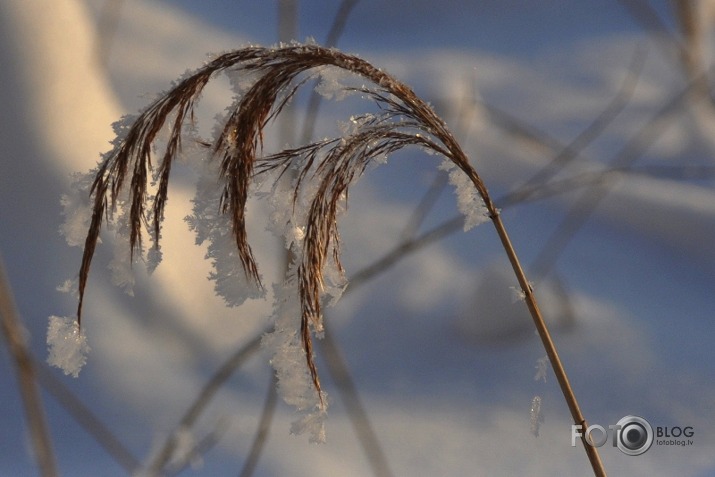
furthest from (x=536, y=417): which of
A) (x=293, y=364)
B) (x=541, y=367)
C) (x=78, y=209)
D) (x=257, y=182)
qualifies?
(x=78, y=209)

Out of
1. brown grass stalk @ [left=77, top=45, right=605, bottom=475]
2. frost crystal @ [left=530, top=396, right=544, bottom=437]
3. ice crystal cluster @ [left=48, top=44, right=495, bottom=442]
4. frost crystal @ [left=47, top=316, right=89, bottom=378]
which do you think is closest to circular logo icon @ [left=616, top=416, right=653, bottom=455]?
frost crystal @ [left=530, top=396, right=544, bottom=437]

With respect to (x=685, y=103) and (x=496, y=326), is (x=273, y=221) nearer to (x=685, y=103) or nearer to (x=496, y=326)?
(x=496, y=326)

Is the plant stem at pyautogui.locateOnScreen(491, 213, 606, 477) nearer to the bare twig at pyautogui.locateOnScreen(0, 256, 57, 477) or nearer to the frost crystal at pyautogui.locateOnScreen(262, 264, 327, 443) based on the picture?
the frost crystal at pyautogui.locateOnScreen(262, 264, 327, 443)

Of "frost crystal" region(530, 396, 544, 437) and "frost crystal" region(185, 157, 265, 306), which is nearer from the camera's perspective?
"frost crystal" region(185, 157, 265, 306)

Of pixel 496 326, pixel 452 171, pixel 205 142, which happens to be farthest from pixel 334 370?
pixel 205 142

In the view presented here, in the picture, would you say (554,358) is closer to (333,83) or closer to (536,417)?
(536,417)

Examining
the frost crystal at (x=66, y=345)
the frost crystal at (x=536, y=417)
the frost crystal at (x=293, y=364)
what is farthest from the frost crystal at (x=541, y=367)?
the frost crystal at (x=66, y=345)
